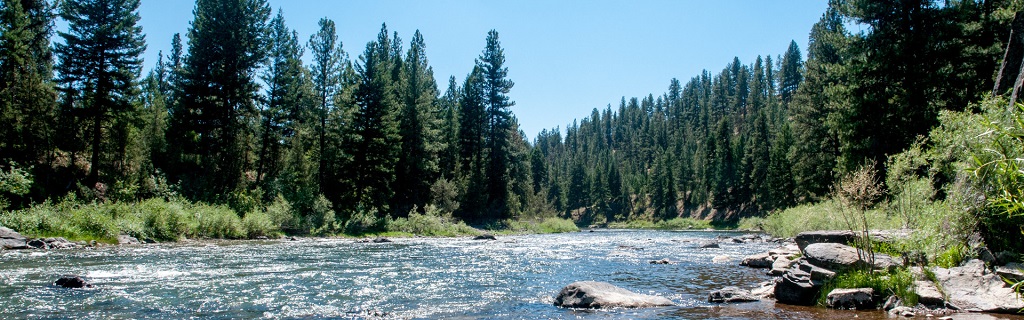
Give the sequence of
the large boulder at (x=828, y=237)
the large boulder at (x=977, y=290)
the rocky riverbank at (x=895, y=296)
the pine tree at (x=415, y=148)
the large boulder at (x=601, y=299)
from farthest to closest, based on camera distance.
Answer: the pine tree at (x=415, y=148)
the large boulder at (x=828, y=237)
the large boulder at (x=601, y=299)
the rocky riverbank at (x=895, y=296)
the large boulder at (x=977, y=290)

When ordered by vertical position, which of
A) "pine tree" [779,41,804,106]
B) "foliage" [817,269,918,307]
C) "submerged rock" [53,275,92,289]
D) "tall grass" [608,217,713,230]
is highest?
"pine tree" [779,41,804,106]

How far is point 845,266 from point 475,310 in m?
7.45

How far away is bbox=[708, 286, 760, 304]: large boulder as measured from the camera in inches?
444

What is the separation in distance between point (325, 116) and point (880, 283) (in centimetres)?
4076

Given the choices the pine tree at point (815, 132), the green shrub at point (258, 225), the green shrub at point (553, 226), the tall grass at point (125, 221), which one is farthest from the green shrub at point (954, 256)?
the green shrub at point (553, 226)

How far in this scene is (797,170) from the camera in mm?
45031

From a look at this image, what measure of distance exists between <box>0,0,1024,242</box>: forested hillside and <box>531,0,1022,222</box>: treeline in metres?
0.11

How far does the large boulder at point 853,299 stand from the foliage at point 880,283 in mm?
286

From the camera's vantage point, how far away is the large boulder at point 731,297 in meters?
11.3

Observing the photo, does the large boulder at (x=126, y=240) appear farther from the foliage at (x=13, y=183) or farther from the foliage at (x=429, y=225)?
the foliage at (x=429, y=225)

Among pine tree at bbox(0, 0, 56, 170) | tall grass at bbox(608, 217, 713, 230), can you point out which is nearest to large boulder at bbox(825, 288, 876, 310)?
pine tree at bbox(0, 0, 56, 170)

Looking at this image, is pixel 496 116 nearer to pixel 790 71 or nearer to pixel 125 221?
pixel 125 221

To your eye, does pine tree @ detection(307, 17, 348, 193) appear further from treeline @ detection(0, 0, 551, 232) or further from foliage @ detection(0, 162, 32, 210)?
foliage @ detection(0, 162, 32, 210)

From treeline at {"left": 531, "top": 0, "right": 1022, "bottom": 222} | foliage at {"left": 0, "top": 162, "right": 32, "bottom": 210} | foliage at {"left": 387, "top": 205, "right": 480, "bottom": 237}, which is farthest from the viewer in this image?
foliage at {"left": 387, "top": 205, "right": 480, "bottom": 237}
